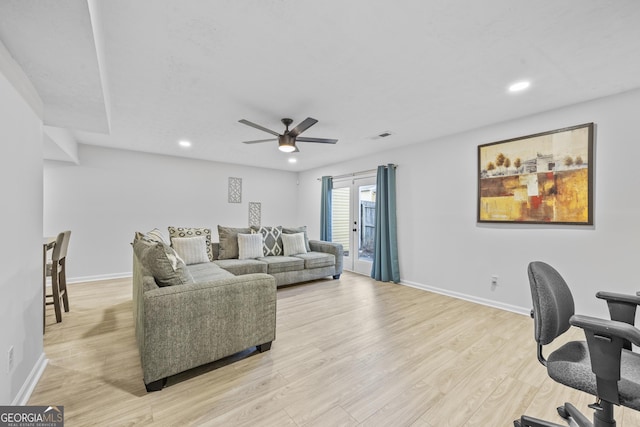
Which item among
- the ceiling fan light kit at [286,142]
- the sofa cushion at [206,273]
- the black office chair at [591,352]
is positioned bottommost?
the sofa cushion at [206,273]

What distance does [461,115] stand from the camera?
3.21 meters

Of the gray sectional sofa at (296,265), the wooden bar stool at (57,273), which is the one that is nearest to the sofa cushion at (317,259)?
the gray sectional sofa at (296,265)

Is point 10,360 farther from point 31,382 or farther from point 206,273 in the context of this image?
point 206,273

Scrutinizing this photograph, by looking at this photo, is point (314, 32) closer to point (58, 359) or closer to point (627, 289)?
point (58, 359)

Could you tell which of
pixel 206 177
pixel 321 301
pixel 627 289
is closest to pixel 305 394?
pixel 321 301

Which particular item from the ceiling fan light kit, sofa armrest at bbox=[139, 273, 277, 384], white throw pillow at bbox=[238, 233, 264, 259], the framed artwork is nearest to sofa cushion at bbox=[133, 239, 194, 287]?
sofa armrest at bbox=[139, 273, 277, 384]

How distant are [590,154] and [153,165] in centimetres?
657

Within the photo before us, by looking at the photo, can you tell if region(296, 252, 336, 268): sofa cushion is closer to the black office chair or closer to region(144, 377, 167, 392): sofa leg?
region(144, 377, 167, 392): sofa leg

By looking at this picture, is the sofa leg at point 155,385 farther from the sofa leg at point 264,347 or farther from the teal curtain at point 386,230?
the teal curtain at point 386,230

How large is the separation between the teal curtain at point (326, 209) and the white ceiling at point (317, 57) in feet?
8.74

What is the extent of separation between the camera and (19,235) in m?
1.68

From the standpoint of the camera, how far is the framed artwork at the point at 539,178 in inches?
109

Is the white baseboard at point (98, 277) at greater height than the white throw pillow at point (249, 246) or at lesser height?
lesser

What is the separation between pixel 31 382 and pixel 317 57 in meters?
3.09
